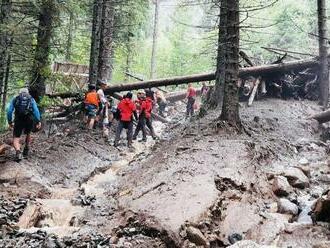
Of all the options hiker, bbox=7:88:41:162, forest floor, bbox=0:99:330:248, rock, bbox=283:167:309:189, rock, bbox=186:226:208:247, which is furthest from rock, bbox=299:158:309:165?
hiker, bbox=7:88:41:162

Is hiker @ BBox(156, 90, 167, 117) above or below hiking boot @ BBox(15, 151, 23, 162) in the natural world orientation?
above

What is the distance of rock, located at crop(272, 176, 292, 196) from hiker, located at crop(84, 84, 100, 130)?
27.8ft

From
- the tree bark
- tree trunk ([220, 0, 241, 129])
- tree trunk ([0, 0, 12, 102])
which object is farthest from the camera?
the tree bark

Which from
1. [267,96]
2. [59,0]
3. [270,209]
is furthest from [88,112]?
[270,209]

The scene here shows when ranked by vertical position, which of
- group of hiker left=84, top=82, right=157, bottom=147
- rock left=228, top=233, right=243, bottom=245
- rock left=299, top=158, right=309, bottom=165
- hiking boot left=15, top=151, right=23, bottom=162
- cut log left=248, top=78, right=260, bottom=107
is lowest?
rock left=228, top=233, right=243, bottom=245

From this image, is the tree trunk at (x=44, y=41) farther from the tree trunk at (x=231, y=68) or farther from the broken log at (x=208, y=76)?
the tree trunk at (x=231, y=68)

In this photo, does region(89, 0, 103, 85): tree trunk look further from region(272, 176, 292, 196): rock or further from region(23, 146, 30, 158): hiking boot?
region(272, 176, 292, 196): rock

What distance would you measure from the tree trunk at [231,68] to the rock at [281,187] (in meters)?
2.80

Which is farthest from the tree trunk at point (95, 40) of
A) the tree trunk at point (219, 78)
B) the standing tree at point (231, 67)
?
the standing tree at point (231, 67)

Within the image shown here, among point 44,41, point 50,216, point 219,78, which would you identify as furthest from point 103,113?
point 50,216

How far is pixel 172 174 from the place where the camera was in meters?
9.20

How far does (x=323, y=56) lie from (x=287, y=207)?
11725mm

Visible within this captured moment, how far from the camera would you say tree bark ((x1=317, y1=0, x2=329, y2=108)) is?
696 inches

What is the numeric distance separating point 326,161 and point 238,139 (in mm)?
2536
